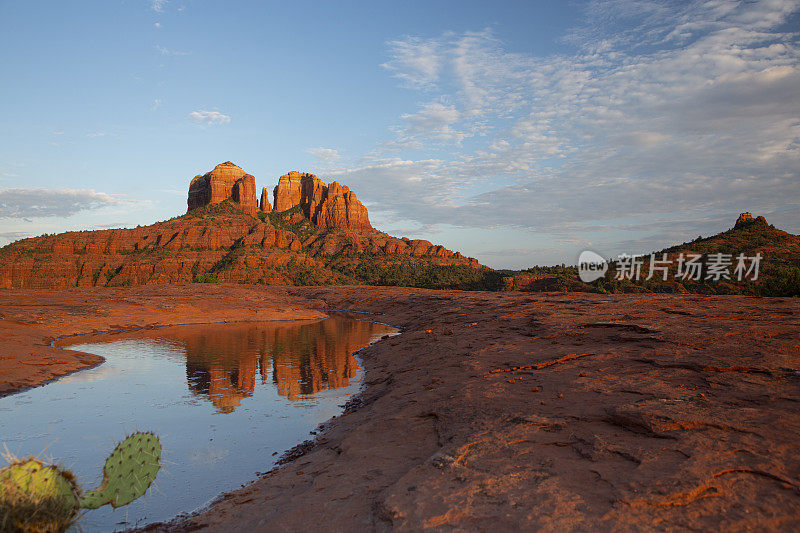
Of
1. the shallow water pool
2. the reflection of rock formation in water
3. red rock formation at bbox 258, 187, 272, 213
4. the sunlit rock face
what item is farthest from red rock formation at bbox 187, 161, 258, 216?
the shallow water pool

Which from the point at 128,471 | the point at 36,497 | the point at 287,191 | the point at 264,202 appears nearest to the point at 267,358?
the point at 128,471

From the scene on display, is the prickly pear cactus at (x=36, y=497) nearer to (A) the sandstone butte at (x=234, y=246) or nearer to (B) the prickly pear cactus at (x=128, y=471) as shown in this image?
(B) the prickly pear cactus at (x=128, y=471)

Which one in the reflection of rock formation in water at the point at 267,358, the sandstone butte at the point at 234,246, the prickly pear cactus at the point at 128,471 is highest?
the sandstone butte at the point at 234,246

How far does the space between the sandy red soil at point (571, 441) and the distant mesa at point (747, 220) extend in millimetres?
54076

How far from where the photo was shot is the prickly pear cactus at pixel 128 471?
6047mm

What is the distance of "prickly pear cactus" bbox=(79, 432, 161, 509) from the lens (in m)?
6.05

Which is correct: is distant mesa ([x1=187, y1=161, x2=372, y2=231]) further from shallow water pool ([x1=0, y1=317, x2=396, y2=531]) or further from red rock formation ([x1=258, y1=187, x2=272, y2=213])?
shallow water pool ([x1=0, y1=317, x2=396, y2=531])

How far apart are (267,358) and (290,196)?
13953 cm

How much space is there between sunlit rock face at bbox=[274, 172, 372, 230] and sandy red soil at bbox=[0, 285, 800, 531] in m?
128

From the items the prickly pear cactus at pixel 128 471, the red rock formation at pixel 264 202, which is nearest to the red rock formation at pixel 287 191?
the red rock formation at pixel 264 202

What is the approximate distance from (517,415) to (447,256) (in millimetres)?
122992

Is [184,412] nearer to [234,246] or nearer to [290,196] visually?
[234,246]

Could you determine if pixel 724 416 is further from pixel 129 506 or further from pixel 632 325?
pixel 129 506

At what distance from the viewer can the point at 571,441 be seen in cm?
653
